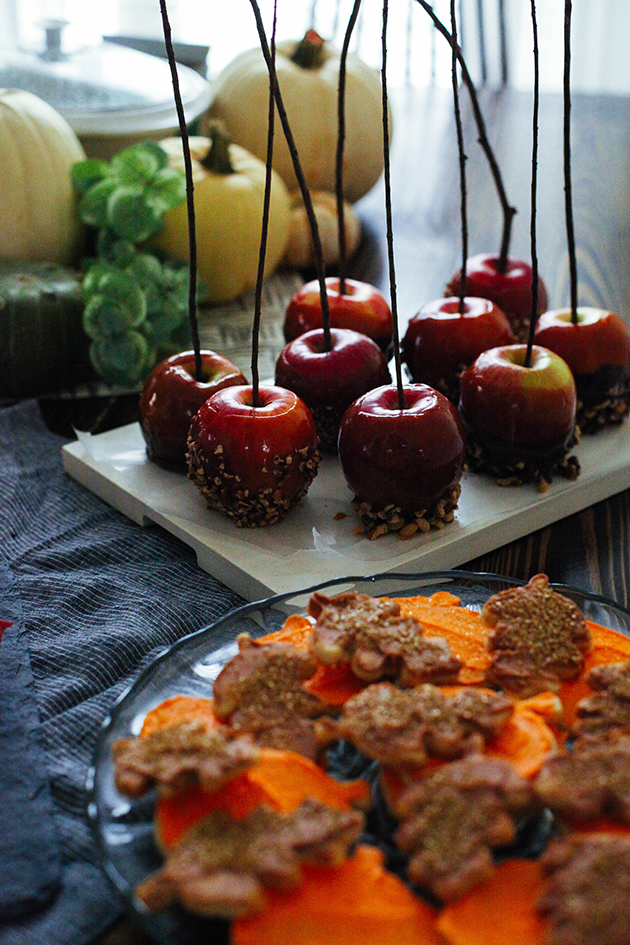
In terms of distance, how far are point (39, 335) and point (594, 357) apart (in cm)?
60

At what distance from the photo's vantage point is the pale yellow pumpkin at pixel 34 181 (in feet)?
3.84

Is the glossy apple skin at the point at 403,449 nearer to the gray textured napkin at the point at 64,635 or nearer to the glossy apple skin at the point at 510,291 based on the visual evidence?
the gray textured napkin at the point at 64,635

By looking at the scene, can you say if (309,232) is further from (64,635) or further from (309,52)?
(64,635)

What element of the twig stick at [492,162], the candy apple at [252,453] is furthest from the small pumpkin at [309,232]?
the candy apple at [252,453]

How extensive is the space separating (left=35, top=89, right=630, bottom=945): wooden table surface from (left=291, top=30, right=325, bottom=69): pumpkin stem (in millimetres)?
261

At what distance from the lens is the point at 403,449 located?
2.41ft

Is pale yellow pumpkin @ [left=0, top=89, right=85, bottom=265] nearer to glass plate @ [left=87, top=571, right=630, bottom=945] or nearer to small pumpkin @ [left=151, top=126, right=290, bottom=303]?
small pumpkin @ [left=151, top=126, right=290, bottom=303]

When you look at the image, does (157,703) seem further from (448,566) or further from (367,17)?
(367,17)

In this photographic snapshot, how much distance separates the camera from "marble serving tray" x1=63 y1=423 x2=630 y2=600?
74 centimetres

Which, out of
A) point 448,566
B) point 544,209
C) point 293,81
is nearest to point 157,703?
point 448,566

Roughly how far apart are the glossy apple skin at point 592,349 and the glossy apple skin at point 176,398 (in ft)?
1.01

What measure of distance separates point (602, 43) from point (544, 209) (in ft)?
5.43

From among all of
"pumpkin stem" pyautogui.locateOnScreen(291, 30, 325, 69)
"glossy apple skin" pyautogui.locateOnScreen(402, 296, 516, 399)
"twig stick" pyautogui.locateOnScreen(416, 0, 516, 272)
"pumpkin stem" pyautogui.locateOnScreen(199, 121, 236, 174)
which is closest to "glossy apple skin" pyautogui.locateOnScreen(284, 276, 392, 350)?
"glossy apple skin" pyautogui.locateOnScreen(402, 296, 516, 399)

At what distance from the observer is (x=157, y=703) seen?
55 centimetres
